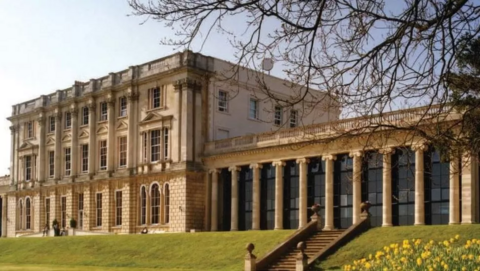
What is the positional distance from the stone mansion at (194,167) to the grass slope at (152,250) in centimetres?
656

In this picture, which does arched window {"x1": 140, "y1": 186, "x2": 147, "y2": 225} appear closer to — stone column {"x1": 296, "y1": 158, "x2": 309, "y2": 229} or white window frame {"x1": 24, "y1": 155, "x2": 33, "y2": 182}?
stone column {"x1": 296, "y1": 158, "x2": 309, "y2": 229}

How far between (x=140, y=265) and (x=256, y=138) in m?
15.1

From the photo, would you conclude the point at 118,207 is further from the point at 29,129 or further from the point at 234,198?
the point at 29,129

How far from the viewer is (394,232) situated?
32.2 m

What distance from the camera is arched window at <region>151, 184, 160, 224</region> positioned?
5325cm

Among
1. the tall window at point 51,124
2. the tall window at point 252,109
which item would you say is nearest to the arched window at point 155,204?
the tall window at point 252,109

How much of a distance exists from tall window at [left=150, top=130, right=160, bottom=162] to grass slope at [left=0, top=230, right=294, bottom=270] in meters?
8.71

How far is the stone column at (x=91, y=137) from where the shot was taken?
2338 inches

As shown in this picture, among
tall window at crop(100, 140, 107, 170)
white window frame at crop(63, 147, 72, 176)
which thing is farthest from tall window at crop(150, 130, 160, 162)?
white window frame at crop(63, 147, 72, 176)

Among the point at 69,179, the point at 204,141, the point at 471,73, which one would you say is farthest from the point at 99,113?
the point at 471,73

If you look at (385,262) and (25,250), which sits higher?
(385,262)

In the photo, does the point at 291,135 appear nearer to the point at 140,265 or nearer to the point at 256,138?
the point at 256,138

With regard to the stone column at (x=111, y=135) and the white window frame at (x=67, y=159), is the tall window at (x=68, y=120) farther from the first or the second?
the stone column at (x=111, y=135)

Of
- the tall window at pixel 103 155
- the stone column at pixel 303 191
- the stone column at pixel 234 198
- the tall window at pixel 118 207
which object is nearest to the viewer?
the stone column at pixel 303 191
